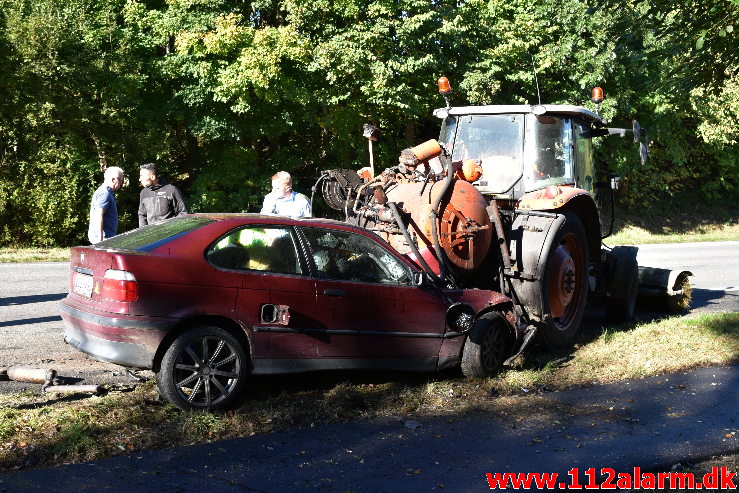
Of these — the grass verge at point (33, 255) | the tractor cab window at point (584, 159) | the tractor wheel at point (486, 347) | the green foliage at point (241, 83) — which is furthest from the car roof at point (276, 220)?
the green foliage at point (241, 83)

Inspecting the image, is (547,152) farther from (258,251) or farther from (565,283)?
(258,251)

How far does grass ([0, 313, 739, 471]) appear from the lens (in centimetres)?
488

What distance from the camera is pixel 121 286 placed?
5293mm

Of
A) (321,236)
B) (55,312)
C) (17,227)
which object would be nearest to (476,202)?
(321,236)

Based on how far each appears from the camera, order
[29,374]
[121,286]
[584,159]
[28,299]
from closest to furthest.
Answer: [121,286] < [29,374] < [584,159] < [28,299]

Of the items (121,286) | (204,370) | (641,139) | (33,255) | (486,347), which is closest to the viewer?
(121,286)

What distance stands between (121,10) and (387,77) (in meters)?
8.06

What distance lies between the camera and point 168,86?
23172mm

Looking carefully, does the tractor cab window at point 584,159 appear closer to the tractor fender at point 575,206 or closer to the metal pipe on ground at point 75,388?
the tractor fender at point 575,206

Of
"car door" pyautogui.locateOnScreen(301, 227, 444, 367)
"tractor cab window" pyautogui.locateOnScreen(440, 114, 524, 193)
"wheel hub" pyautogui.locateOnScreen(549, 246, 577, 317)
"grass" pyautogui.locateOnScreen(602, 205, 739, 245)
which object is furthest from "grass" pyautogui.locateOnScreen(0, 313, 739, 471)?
"grass" pyautogui.locateOnScreen(602, 205, 739, 245)

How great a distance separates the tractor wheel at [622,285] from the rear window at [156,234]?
222 inches

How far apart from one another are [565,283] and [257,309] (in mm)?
3969

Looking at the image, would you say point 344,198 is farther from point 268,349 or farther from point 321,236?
point 268,349

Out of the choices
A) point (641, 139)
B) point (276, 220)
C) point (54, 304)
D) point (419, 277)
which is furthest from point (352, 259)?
point (54, 304)
